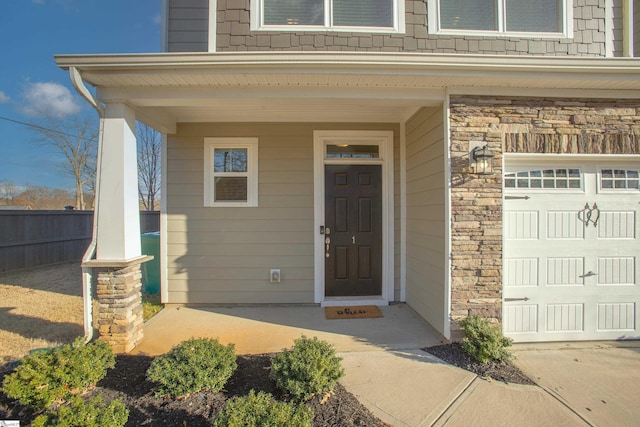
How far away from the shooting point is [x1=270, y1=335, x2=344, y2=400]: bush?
2211 millimetres

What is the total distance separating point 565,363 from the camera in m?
2.95

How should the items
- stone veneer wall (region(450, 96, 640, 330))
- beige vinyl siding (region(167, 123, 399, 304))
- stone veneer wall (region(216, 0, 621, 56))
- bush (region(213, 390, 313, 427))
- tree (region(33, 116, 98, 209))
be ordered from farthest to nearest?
tree (region(33, 116, 98, 209)) → beige vinyl siding (region(167, 123, 399, 304)) → stone veneer wall (region(216, 0, 621, 56)) → stone veneer wall (region(450, 96, 640, 330)) → bush (region(213, 390, 313, 427))

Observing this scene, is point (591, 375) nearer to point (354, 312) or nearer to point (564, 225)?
point (564, 225)

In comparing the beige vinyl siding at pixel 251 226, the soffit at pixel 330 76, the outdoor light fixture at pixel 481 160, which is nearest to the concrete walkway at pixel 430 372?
the beige vinyl siding at pixel 251 226

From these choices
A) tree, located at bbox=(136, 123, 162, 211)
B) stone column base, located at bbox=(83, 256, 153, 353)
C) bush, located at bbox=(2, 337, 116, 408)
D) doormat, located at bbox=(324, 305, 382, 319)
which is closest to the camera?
bush, located at bbox=(2, 337, 116, 408)

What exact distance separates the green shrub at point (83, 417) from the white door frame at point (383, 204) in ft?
9.55

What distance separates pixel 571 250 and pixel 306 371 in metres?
3.00

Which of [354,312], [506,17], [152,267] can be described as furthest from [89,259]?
[506,17]

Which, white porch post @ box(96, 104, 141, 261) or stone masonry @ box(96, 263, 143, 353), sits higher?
white porch post @ box(96, 104, 141, 261)

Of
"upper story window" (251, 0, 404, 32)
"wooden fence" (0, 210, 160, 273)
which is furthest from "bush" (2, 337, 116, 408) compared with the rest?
"wooden fence" (0, 210, 160, 273)

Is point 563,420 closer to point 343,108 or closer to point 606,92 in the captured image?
point 606,92

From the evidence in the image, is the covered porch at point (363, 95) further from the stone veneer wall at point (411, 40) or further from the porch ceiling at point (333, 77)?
the stone veneer wall at point (411, 40)

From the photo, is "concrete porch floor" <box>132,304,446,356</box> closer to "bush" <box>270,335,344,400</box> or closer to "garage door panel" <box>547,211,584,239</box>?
"bush" <box>270,335,344,400</box>

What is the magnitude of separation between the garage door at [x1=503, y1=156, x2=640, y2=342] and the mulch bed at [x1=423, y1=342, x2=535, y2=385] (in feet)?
1.98
